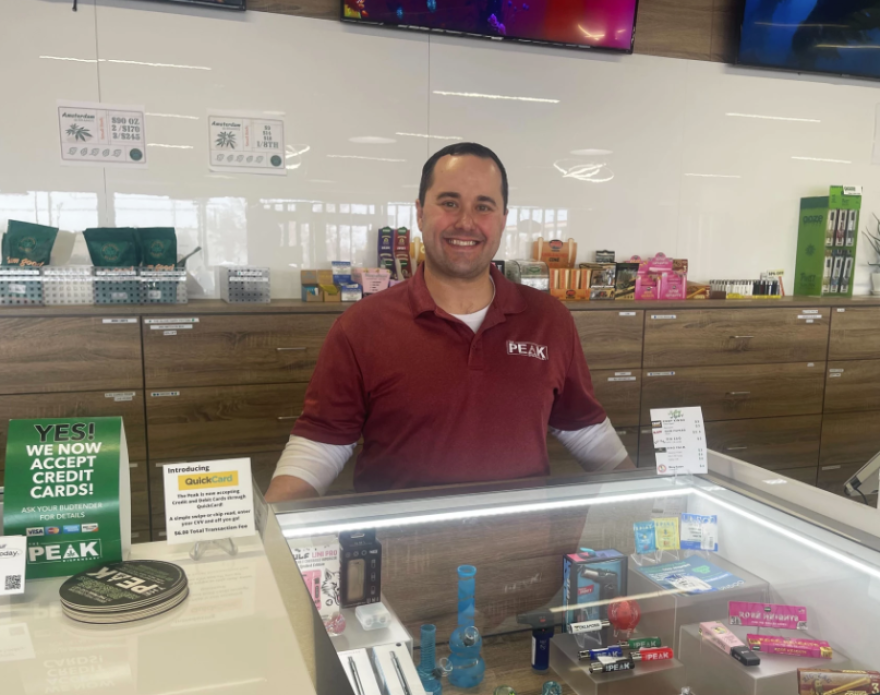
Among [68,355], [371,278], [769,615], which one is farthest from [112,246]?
[769,615]

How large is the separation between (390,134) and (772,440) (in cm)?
259

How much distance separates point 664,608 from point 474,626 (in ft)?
1.09

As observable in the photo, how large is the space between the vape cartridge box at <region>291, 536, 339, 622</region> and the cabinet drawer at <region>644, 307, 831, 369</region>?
270cm

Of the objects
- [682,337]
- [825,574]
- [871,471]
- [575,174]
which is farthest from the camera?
[575,174]

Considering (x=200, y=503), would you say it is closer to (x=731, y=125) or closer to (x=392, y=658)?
(x=392, y=658)

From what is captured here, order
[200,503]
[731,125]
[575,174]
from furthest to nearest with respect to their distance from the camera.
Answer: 1. [731,125]
2. [575,174]
3. [200,503]

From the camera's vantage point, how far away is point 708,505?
1.40 meters

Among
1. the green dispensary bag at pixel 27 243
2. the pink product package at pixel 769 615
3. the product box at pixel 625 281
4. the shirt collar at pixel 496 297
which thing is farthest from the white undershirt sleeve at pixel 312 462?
the product box at pixel 625 281

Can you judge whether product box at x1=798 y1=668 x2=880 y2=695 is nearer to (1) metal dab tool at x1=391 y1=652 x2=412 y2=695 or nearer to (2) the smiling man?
(1) metal dab tool at x1=391 y1=652 x2=412 y2=695

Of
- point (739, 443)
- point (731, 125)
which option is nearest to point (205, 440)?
point (739, 443)

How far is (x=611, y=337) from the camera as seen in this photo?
3.41 m

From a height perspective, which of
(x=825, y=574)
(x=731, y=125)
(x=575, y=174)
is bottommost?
(x=825, y=574)

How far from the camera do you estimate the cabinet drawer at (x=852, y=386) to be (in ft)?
12.6

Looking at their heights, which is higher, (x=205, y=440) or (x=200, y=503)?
(x=200, y=503)
